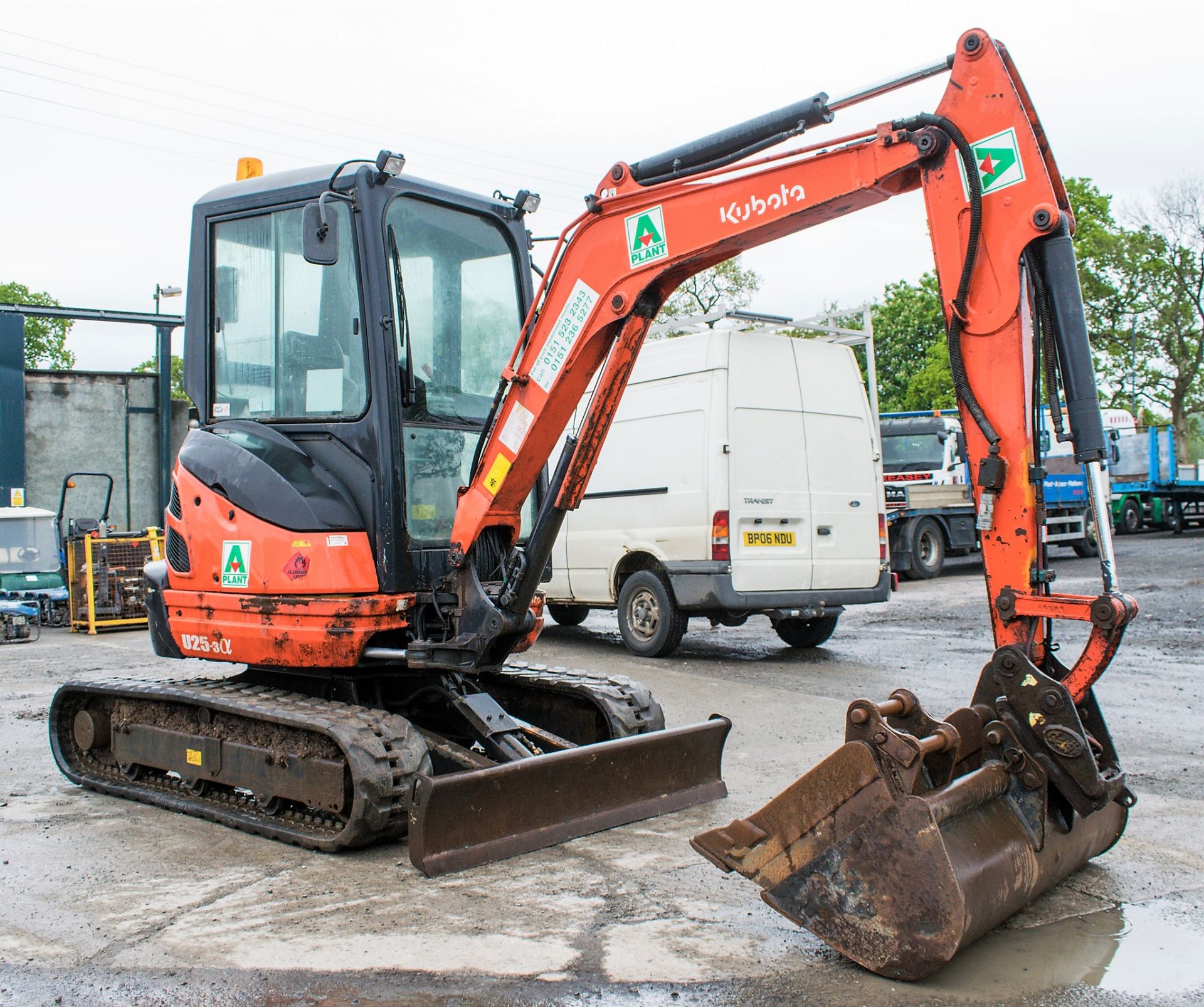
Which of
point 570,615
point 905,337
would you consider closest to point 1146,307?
point 905,337

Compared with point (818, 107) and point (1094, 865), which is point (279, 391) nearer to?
point (818, 107)

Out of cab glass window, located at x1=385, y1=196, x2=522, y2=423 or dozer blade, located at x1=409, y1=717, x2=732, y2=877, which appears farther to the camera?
cab glass window, located at x1=385, y1=196, x2=522, y2=423

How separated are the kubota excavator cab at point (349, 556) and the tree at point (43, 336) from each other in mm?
59190

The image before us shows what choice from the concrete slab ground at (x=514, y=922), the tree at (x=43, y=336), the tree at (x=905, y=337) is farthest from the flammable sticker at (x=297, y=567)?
the tree at (x=43, y=336)

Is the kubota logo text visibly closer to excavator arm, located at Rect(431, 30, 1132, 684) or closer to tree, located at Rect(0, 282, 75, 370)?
excavator arm, located at Rect(431, 30, 1132, 684)

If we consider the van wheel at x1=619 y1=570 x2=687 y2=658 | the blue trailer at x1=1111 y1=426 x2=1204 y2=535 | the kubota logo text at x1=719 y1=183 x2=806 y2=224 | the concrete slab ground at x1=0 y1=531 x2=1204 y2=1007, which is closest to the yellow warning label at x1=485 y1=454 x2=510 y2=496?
the kubota logo text at x1=719 y1=183 x2=806 y2=224

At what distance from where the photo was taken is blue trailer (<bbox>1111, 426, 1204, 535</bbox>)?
29.7 m

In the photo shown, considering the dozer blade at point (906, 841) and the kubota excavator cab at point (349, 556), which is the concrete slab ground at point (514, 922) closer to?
the dozer blade at point (906, 841)

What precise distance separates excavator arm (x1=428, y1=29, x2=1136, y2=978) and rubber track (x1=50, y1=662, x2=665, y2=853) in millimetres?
1497

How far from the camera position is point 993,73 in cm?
416

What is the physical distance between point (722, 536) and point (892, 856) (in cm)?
678

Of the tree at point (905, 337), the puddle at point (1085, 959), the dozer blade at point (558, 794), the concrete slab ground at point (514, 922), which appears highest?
the tree at point (905, 337)

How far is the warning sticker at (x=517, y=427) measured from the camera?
209 inches

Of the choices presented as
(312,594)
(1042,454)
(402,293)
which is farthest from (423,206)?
(1042,454)
